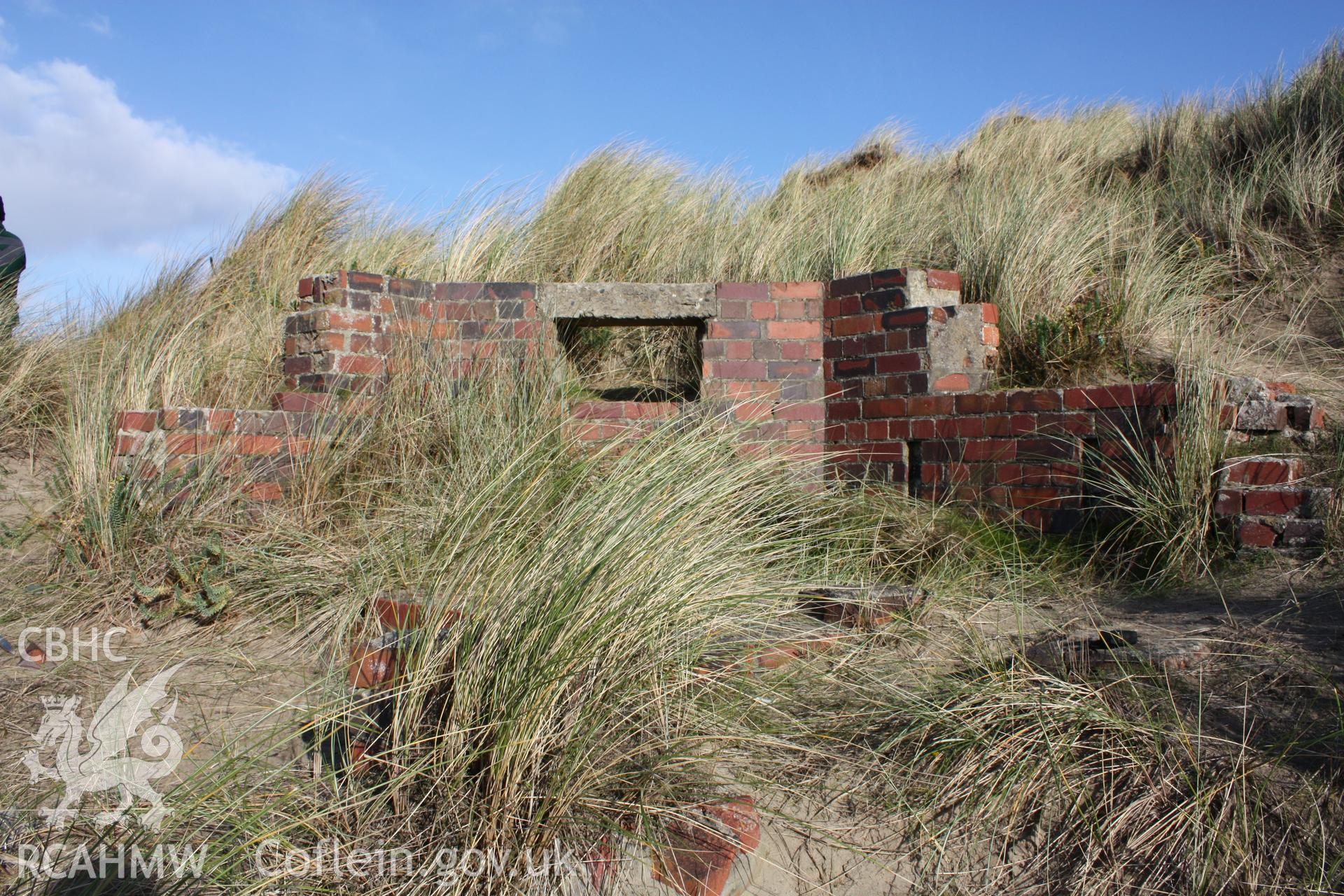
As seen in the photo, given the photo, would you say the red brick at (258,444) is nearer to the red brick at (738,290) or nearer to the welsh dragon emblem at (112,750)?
the welsh dragon emblem at (112,750)

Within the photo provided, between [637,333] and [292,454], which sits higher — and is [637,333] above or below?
above

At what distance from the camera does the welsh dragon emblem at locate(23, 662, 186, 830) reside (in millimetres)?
1921

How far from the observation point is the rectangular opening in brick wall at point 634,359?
5.84m

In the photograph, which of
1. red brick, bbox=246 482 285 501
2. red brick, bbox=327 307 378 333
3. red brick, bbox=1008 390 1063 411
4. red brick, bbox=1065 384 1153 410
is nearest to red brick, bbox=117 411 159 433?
red brick, bbox=246 482 285 501

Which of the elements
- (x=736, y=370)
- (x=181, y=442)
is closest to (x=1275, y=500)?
(x=736, y=370)

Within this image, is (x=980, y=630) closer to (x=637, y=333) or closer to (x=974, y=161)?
(x=637, y=333)

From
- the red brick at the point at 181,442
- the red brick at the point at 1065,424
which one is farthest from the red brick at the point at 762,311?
the red brick at the point at 181,442

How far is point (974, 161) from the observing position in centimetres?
952

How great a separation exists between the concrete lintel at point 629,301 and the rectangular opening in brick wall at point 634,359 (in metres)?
0.88

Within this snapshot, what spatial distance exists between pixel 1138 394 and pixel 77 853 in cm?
373

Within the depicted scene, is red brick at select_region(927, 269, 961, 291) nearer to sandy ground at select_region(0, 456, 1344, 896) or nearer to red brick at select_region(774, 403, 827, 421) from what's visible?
red brick at select_region(774, 403, 827, 421)

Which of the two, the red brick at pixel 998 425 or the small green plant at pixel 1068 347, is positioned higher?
the small green plant at pixel 1068 347

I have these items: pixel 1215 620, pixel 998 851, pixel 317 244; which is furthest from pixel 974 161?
pixel 998 851

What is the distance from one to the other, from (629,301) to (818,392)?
1.07 m
